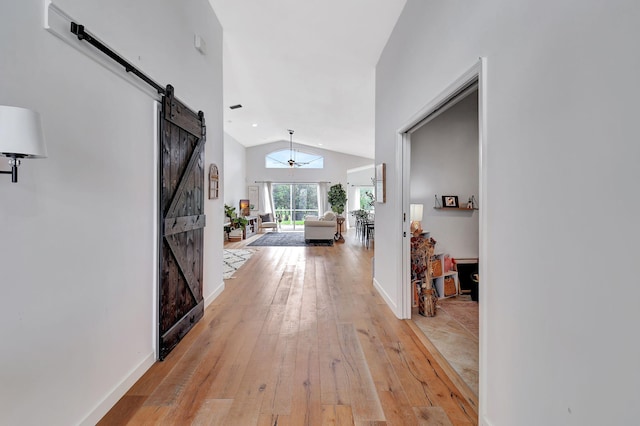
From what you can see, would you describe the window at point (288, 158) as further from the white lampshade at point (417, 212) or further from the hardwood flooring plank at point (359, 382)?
the hardwood flooring plank at point (359, 382)

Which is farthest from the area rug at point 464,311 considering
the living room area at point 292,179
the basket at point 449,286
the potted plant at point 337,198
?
the living room area at point 292,179

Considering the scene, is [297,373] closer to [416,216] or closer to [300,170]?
[416,216]

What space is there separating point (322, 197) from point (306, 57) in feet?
25.8

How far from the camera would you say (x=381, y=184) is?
356 centimetres

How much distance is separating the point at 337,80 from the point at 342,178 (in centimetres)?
729

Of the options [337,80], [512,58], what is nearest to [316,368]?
[512,58]

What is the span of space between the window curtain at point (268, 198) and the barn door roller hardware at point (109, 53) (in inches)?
378

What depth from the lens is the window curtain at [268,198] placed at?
1178 centimetres

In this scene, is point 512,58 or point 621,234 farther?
point 512,58

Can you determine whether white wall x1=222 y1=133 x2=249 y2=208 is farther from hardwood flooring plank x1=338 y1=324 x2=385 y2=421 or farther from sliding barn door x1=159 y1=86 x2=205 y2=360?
hardwood flooring plank x1=338 y1=324 x2=385 y2=421

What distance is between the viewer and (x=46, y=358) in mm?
1317

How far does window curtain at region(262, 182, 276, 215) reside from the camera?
11.8 m

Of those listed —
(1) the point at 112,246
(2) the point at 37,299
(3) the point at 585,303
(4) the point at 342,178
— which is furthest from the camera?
(4) the point at 342,178

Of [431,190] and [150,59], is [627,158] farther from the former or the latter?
[431,190]
